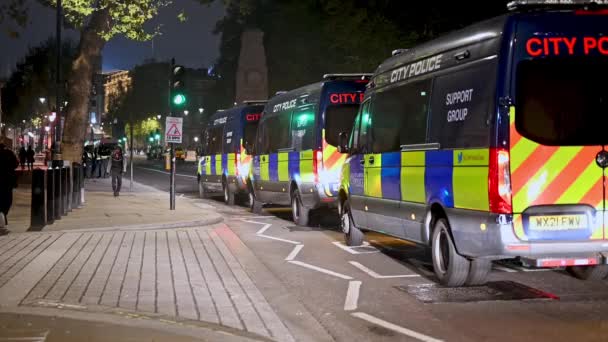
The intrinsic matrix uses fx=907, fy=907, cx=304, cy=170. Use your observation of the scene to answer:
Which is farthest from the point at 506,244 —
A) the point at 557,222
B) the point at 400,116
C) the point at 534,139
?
the point at 400,116

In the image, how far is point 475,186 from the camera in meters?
9.03

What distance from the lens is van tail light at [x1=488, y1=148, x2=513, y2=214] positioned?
8688mm

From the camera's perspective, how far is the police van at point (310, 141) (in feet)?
56.2

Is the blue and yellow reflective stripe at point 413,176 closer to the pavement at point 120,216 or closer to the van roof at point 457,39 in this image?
the van roof at point 457,39

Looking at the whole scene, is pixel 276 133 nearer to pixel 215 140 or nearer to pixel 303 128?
pixel 303 128

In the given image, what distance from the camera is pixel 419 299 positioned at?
30.8 ft

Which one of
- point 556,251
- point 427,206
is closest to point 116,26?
point 427,206

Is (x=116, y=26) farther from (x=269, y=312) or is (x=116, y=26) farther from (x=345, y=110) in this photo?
(x=269, y=312)

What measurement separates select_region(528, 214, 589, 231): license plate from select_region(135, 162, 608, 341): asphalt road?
2.56 ft

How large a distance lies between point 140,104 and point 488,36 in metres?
97.7

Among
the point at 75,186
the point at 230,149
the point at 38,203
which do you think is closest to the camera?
the point at 38,203

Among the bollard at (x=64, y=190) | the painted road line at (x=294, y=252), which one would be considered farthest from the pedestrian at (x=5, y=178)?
the painted road line at (x=294, y=252)

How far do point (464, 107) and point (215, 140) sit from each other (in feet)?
62.0

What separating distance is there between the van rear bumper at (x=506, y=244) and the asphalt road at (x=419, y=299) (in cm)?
54
